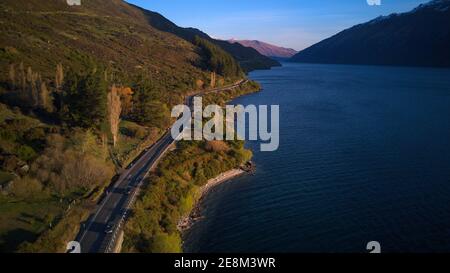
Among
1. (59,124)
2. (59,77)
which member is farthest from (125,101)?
(59,124)

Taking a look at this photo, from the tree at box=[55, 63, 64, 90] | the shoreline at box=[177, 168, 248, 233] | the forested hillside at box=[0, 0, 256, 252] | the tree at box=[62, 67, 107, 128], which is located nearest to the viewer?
the forested hillside at box=[0, 0, 256, 252]

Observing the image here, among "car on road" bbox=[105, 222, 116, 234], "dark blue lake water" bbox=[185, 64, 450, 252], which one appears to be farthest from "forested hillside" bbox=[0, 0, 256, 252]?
"dark blue lake water" bbox=[185, 64, 450, 252]

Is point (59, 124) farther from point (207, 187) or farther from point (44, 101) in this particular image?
point (207, 187)

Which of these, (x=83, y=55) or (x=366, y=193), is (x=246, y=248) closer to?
(x=366, y=193)

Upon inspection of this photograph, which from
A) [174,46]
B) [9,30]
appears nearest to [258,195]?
[9,30]

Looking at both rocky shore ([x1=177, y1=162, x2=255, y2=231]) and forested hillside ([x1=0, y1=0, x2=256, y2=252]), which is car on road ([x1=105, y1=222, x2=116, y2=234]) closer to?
forested hillside ([x1=0, y1=0, x2=256, y2=252])

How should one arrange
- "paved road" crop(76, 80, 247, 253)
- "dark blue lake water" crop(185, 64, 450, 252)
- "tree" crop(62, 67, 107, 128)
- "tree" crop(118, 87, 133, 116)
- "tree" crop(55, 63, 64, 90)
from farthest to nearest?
"tree" crop(118, 87, 133, 116) → "tree" crop(55, 63, 64, 90) → "tree" crop(62, 67, 107, 128) → "dark blue lake water" crop(185, 64, 450, 252) → "paved road" crop(76, 80, 247, 253)

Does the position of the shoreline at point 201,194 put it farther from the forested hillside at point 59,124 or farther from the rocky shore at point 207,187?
the forested hillside at point 59,124
